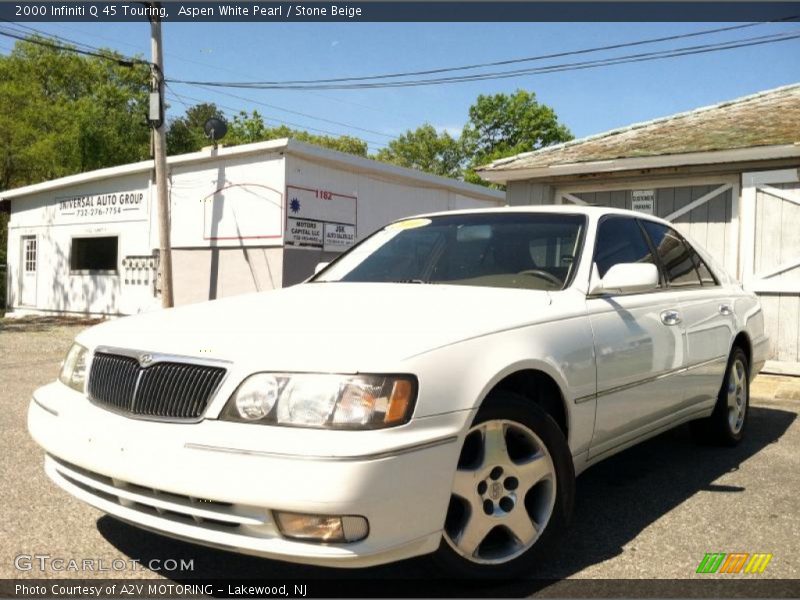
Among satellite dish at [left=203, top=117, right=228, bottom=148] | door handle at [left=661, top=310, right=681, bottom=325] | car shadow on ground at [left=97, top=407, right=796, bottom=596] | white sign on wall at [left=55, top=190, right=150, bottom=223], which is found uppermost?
satellite dish at [left=203, top=117, right=228, bottom=148]

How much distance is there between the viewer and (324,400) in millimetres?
2305

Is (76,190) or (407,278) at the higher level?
(76,190)

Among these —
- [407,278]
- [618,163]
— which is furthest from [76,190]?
[407,278]

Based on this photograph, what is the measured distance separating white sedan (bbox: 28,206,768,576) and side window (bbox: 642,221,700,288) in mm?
539

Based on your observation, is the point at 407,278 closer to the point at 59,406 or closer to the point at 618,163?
the point at 59,406

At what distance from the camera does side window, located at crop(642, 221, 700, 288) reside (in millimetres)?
4312

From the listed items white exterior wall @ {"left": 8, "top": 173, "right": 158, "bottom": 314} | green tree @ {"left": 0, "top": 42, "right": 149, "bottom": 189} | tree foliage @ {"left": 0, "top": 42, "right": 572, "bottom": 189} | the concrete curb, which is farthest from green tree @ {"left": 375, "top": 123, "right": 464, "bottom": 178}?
the concrete curb

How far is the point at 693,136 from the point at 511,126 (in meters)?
40.2

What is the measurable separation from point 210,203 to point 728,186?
30.3 ft

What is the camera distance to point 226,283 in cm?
1352

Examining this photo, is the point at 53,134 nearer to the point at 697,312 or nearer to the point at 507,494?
the point at 697,312

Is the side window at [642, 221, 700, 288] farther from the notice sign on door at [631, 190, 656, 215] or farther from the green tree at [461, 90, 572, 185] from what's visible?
the green tree at [461, 90, 572, 185]

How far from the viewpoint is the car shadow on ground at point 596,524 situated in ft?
9.26

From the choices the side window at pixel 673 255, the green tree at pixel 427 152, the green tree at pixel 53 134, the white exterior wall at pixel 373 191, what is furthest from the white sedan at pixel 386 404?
the green tree at pixel 427 152
